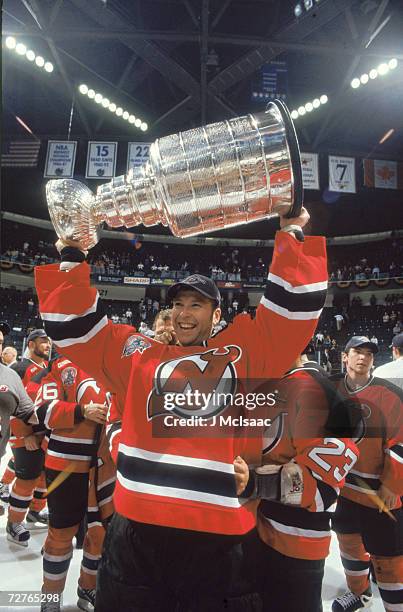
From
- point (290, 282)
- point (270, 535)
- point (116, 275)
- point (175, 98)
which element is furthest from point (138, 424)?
point (116, 275)

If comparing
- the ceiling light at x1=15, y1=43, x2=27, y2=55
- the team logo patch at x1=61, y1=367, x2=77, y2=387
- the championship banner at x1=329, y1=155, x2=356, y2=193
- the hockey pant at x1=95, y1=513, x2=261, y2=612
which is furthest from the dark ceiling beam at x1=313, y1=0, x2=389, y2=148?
the hockey pant at x1=95, y1=513, x2=261, y2=612

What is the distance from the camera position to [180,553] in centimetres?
104

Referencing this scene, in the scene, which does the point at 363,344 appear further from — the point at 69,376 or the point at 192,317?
the point at 69,376

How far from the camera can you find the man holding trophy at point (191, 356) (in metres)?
1.04

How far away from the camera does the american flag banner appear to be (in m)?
11.9

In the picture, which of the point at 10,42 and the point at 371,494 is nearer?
the point at 371,494

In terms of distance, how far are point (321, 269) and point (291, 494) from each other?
721 millimetres

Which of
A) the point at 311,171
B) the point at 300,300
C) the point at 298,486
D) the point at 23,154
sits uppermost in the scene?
the point at 23,154

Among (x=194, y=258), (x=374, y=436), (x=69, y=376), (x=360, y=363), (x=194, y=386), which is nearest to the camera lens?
(x=194, y=386)

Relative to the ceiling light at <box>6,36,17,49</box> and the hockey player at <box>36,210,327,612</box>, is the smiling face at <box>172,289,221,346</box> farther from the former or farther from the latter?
the ceiling light at <box>6,36,17,49</box>

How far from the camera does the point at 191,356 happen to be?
1.19 metres

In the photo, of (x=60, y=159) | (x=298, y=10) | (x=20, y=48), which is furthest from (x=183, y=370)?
(x=60, y=159)

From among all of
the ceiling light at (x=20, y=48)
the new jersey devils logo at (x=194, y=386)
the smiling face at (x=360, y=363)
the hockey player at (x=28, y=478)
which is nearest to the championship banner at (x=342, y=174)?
the ceiling light at (x=20, y=48)

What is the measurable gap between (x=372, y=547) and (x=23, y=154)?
12.5m
